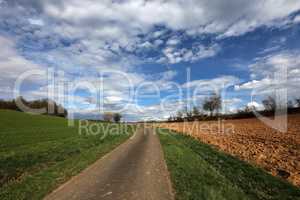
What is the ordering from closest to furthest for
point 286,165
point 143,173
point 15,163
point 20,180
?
point 20,180
point 143,173
point 286,165
point 15,163

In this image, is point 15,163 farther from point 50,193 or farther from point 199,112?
point 199,112

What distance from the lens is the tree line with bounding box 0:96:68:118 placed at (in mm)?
111375

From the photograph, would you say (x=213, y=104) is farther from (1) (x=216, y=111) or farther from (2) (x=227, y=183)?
(2) (x=227, y=183)

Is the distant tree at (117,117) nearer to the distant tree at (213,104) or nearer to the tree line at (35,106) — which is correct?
the tree line at (35,106)

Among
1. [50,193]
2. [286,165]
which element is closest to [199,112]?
[286,165]

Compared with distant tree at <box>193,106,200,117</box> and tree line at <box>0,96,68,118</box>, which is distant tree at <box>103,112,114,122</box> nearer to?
tree line at <box>0,96,68,118</box>

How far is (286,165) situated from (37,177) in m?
12.4

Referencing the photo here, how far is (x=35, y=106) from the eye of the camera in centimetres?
12144

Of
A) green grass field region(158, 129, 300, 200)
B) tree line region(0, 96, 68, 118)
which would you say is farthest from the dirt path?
tree line region(0, 96, 68, 118)

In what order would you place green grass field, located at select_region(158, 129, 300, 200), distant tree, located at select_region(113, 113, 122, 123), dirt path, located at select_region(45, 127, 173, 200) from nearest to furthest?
dirt path, located at select_region(45, 127, 173, 200) < green grass field, located at select_region(158, 129, 300, 200) < distant tree, located at select_region(113, 113, 122, 123)

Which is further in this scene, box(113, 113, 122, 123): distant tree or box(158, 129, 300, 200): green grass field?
box(113, 113, 122, 123): distant tree

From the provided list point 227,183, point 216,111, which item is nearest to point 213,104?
point 216,111

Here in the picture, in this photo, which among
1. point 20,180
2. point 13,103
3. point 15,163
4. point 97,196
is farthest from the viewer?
point 13,103

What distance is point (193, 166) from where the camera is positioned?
1112 cm
